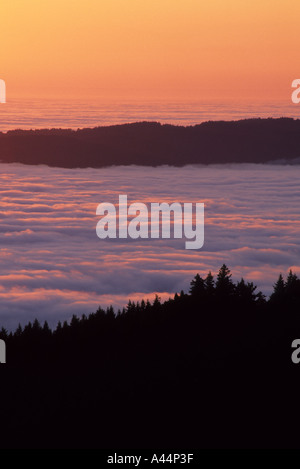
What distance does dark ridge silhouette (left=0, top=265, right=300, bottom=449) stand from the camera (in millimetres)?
55625

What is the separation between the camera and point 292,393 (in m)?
60.9

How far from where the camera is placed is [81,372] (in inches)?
2613

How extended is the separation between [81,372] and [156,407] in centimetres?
1113

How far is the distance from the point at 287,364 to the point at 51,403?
19.8m

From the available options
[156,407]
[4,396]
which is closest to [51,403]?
[4,396]

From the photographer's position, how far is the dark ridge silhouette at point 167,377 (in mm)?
55625

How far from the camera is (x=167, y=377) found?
65750mm
